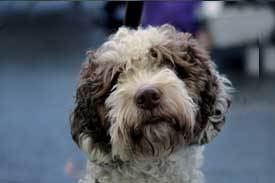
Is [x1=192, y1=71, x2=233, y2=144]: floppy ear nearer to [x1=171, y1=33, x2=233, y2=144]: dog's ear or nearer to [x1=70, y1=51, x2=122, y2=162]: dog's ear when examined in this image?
[x1=171, y1=33, x2=233, y2=144]: dog's ear

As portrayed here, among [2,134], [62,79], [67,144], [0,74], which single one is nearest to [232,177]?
[67,144]

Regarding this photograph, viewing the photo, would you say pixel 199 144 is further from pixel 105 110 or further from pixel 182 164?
pixel 105 110

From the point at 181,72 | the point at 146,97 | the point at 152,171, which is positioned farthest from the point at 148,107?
the point at 152,171

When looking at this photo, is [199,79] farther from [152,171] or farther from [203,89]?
[152,171]

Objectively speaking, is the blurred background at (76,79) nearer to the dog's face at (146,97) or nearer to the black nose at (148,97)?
the dog's face at (146,97)

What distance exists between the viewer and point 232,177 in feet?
21.5

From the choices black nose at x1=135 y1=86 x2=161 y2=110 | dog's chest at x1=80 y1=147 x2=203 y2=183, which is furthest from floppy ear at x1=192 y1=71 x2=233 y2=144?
black nose at x1=135 y1=86 x2=161 y2=110

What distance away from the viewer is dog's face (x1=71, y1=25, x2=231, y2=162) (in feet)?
10.7

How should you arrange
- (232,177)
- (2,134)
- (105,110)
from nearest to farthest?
(105,110), (232,177), (2,134)

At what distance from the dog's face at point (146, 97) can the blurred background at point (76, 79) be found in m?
2.48

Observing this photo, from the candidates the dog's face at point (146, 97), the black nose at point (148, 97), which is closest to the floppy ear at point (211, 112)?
the dog's face at point (146, 97)

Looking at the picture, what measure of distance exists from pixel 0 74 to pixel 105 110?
734 centimetres

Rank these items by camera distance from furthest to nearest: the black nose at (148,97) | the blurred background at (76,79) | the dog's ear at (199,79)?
the blurred background at (76,79) → the dog's ear at (199,79) → the black nose at (148,97)

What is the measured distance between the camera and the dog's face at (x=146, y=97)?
3.28m
